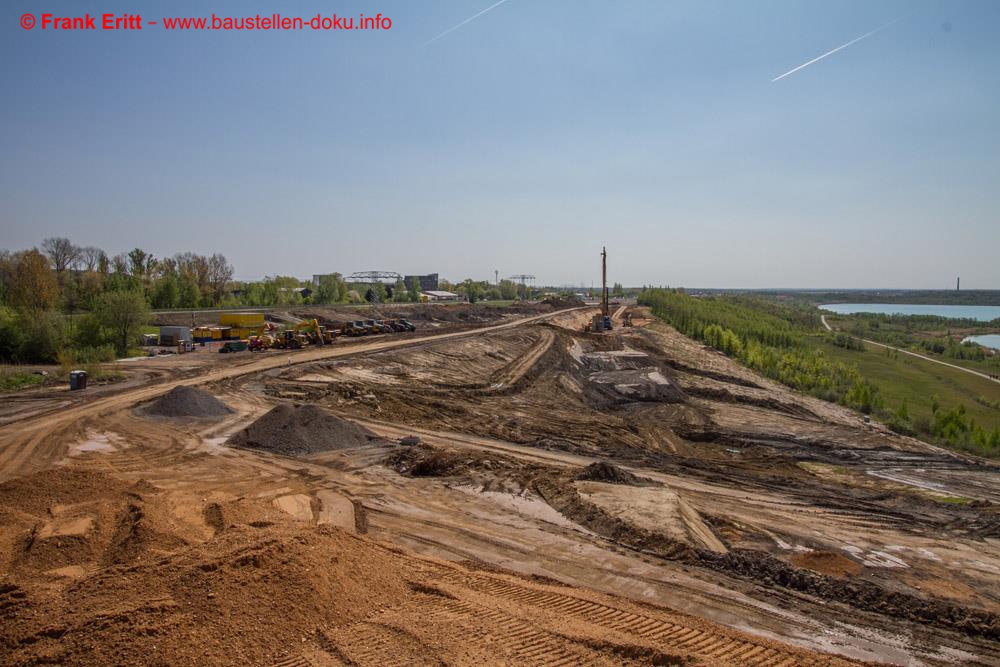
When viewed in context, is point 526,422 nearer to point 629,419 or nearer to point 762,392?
point 629,419

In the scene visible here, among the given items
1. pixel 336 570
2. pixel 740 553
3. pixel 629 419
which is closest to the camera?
pixel 336 570

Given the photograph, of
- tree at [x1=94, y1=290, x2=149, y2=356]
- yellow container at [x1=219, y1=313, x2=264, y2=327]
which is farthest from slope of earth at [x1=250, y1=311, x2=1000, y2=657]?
tree at [x1=94, y1=290, x2=149, y2=356]

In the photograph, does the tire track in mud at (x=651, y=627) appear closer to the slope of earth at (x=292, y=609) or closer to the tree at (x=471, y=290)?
the slope of earth at (x=292, y=609)

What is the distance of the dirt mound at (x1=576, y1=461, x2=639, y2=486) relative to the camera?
15125 mm

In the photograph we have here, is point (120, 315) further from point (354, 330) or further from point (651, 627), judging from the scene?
point (651, 627)

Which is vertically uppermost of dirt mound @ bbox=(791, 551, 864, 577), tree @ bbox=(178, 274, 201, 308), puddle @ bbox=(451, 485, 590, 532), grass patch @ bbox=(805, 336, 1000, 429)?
tree @ bbox=(178, 274, 201, 308)

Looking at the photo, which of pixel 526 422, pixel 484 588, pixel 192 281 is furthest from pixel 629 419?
pixel 192 281

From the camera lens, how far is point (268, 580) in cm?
757

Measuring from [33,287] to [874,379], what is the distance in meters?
74.4

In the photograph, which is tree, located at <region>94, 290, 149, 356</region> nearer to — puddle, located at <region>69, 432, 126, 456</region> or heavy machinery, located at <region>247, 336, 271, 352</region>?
heavy machinery, located at <region>247, 336, 271, 352</region>

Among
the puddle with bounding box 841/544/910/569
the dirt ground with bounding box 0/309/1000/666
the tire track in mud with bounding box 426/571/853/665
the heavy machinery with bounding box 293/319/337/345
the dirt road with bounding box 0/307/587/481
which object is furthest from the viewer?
the heavy machinery with bounding box 293/319/337/345

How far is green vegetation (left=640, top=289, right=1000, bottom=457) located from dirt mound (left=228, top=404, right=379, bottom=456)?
26.7 meters

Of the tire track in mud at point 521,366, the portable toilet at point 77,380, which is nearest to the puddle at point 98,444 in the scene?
the portable toilet at point 77,380

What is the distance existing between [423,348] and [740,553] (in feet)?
101
